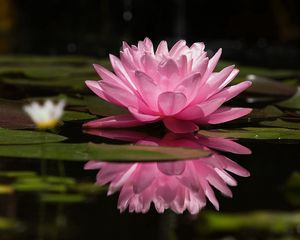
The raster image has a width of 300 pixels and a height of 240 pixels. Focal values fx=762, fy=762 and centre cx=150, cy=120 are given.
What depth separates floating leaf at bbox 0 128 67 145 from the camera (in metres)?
1.40

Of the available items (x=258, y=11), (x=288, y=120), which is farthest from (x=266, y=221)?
(x=258, y=11)

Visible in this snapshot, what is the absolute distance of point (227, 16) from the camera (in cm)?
652

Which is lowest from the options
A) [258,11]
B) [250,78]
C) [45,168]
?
[45,168]

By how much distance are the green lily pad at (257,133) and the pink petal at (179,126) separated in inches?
1.1

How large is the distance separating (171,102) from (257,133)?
0.78 ft

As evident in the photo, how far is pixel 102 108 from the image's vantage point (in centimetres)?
188

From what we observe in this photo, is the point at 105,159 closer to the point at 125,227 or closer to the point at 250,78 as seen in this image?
the point at 125,227

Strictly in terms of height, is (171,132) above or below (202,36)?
below

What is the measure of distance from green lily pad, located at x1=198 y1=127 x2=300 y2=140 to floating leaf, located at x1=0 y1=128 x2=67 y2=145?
1.05 ft

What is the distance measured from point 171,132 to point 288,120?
35cm

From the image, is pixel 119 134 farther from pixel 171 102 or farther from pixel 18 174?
pixel 18 174

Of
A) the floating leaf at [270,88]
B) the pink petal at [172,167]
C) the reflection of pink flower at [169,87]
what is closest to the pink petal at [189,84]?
the reflection of pink flower at [169,87]

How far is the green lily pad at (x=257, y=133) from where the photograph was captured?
156 cm

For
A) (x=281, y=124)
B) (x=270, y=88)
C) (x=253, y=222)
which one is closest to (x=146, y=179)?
(x=253, y=222)
